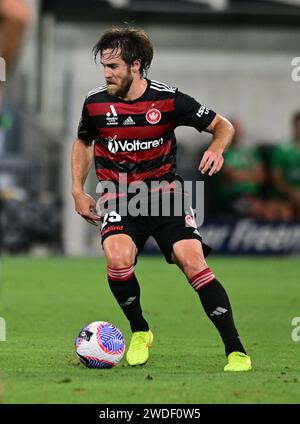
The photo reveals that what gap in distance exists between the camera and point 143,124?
8.73 m

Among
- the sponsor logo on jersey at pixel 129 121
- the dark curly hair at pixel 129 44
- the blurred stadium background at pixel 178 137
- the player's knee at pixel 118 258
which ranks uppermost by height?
the dark curly hair at pixel 129 44

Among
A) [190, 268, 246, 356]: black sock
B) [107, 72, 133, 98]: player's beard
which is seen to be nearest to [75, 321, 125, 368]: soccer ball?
[190, 268, 246, 356]: black sock

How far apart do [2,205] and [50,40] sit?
9.85 m

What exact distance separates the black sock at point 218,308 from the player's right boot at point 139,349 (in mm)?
661

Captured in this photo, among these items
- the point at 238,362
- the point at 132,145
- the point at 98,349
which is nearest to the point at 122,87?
the point at 132,145

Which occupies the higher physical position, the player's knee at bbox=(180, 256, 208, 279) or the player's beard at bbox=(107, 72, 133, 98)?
the player's beard at bbox=(107, 72, 133, 98)

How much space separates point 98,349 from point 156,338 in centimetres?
227

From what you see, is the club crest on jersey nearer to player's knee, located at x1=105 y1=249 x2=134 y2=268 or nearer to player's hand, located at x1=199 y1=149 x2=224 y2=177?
player's hand, located at x1=199 y1=149 x2=224 y2=177

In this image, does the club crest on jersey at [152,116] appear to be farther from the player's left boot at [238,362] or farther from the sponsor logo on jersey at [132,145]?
the player's left boot at [238,362]

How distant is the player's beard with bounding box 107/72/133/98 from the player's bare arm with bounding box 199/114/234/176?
676 millimetres

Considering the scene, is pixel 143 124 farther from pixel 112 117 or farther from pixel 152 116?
pixel 112 117

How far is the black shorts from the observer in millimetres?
8500

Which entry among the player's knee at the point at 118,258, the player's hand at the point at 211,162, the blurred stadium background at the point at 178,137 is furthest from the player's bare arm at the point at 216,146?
the blurred stadium background at the point at 178,137

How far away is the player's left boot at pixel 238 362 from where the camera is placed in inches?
318
